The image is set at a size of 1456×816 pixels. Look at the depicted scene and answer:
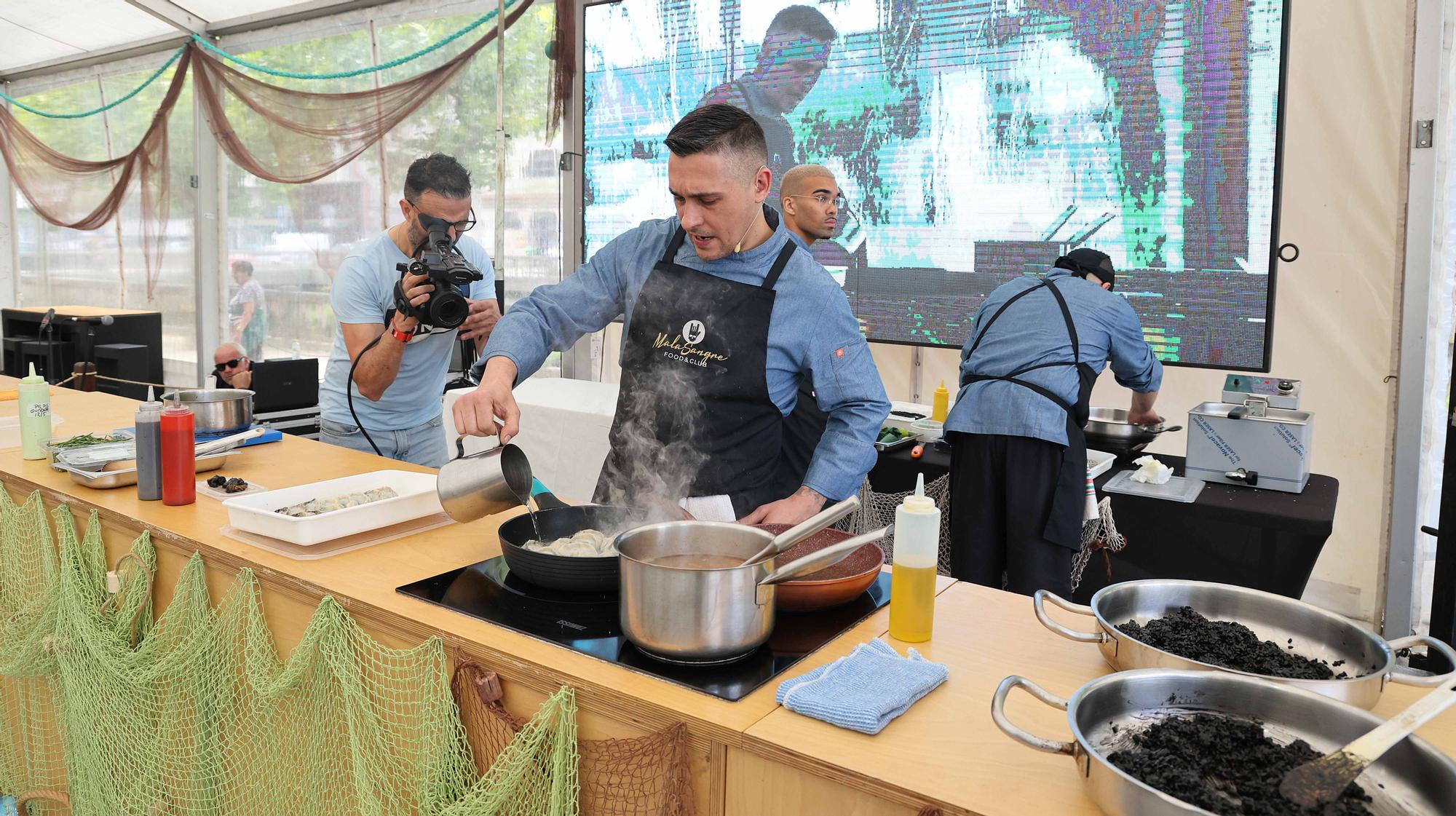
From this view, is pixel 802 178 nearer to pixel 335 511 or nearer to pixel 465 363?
pixel 465 363

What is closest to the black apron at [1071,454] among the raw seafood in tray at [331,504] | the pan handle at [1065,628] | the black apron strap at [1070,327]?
the black apron strap at [1070,327]

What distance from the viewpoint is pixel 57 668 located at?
2281 millimetres

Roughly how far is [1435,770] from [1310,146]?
11.2 feet

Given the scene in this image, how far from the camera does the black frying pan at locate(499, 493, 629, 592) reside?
59.7 inches

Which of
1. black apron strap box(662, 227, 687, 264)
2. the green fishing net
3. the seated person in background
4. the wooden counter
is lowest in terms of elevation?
the green fishing net

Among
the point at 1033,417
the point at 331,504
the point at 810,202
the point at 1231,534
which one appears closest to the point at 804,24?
the point at 810,202

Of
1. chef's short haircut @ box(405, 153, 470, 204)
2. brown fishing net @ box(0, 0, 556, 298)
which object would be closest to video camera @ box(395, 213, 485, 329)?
chef's short haircut @ box(405, 153, 470, 204)

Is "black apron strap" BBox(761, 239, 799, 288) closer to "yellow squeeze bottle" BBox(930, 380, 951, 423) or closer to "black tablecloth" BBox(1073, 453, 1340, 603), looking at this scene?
"black tablecloth" BBox(1073, 453, 1340, 603)

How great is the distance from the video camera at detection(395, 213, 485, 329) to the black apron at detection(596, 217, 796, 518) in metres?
0.59

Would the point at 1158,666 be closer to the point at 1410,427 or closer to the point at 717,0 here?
the point at 1410,427

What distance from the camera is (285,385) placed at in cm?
482

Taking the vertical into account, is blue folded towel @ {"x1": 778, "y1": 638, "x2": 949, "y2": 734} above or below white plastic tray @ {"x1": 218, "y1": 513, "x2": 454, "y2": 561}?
below

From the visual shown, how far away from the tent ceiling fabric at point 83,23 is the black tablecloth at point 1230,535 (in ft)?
22.1

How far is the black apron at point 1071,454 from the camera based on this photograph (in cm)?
298
